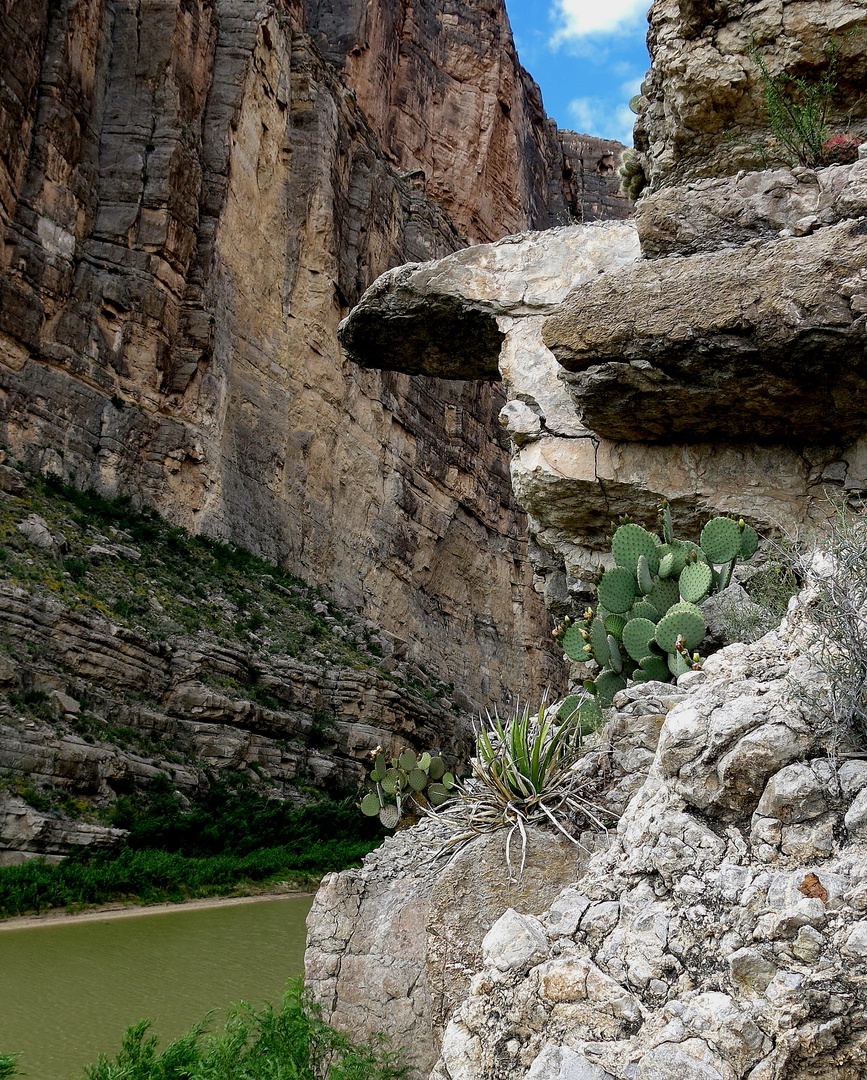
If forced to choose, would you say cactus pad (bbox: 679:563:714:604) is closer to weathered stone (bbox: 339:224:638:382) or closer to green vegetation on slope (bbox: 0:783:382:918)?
weathered stone (bbox: 339:224:638:382)

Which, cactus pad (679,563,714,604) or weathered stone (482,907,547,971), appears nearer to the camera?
weathered stone (482,907,547,971)

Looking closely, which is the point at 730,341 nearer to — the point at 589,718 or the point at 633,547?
the point at 633,547

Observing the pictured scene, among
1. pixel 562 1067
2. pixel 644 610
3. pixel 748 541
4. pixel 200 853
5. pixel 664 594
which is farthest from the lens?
pixel 200 853

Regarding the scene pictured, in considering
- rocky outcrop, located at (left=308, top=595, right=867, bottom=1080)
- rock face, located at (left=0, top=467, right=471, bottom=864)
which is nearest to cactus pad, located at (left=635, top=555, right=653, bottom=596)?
rocky outcrop, located at (left=308, top=595, right=867, bottom=1080)

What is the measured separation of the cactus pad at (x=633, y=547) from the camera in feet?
19.2

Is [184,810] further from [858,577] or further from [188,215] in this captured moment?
[188,215]

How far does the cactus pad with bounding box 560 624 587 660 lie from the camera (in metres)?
6.01

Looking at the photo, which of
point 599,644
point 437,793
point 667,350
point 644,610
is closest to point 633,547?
point 644,610

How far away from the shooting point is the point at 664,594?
5.82 meters

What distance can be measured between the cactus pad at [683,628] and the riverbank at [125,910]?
21.0 ft

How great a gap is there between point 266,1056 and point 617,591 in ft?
10.9

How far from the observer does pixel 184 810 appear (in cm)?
1326

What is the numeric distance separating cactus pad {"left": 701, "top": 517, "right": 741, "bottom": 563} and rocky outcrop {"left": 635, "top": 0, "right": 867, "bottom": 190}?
2915 mm

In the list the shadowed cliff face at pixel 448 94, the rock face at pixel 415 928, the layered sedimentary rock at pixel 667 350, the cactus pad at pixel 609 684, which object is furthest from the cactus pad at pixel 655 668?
the shadowed cliff face at pixel 448 94
